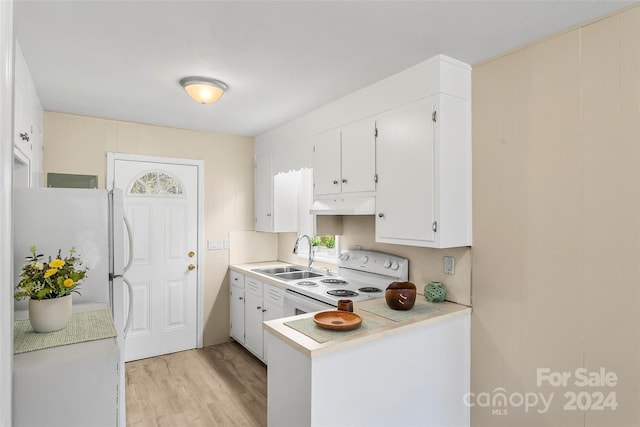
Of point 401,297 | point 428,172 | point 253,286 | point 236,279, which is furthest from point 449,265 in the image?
point 236,279

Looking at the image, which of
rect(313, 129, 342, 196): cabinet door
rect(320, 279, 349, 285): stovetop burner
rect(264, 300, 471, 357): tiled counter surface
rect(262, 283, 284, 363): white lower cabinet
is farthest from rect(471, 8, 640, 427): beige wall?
rect(262, 283, 284, 363): white lower cabinet

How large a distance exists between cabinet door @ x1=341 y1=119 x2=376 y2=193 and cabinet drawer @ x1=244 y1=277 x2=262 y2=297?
4.50ft

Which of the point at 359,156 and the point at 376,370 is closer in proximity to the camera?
the point at 376,370

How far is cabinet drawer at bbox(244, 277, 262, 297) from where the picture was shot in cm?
346

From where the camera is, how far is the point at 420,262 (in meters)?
2.56

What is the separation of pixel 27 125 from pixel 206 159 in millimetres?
1825

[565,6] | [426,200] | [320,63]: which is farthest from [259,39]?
[565,6]

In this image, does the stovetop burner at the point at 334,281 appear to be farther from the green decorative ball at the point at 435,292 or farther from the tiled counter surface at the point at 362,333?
the green decorative ball at the point at 435,292

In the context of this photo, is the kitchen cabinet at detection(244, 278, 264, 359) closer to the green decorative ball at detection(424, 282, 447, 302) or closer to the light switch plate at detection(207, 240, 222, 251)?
the light switch plate at detection(207, 240, 222, 251)

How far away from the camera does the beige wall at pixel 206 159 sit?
330cm

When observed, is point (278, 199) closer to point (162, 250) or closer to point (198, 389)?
point (162, 250)

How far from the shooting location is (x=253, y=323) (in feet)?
11.8

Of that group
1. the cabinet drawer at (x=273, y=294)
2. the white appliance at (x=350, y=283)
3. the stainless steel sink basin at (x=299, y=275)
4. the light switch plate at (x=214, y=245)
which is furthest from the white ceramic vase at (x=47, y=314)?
the light switch plate at (x=214, y=245)

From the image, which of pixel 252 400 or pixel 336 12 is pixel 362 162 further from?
pixel 252 400
